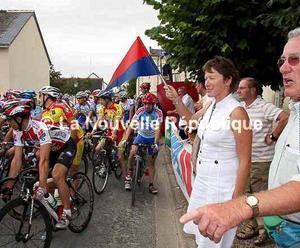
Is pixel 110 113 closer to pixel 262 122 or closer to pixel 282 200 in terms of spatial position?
pixel 262 122

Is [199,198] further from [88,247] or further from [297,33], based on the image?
[88,247]

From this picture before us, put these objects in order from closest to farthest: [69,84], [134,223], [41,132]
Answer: [41,132] → [134,223] → [69,84]

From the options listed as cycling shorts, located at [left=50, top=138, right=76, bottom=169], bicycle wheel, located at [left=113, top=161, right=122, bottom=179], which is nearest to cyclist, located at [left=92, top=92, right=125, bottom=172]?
bicycle wheel, located at [left=113, top=161, right=122, bottom=179]

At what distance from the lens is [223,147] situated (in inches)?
136

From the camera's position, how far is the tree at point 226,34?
6.14 m

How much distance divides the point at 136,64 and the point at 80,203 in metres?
2.32

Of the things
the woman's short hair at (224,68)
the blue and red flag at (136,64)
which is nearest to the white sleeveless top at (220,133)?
the woman's short hair at (224,68)

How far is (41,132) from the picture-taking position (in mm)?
4762

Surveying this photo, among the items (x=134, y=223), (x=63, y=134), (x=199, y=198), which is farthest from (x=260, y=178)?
(x=63, y=134)

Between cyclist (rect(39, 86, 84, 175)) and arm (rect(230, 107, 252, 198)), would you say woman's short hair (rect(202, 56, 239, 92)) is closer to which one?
arm (rect(230, 107, 252, 198))

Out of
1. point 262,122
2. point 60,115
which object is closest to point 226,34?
point 262,122

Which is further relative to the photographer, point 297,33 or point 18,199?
point 18,199

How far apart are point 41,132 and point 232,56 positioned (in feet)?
11.1

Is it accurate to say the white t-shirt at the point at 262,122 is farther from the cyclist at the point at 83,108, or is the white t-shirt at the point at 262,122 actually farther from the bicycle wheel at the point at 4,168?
the cyclist at the point at 83,108
